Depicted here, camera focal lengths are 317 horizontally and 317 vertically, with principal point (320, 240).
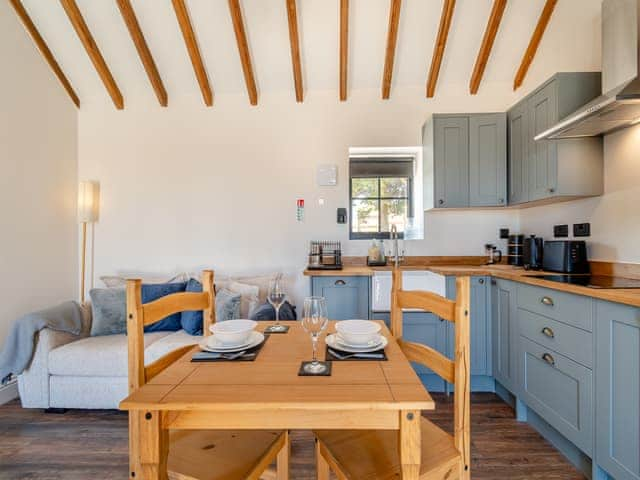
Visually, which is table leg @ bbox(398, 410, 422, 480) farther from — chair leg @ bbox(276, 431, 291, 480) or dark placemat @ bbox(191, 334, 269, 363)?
chair leg @ bbox(276, 431, 291, 480)

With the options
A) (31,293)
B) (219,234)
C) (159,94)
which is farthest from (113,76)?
(31,293)

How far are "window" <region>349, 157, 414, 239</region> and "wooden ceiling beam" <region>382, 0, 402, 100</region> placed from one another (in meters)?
0.69

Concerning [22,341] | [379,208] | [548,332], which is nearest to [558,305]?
[548,332]

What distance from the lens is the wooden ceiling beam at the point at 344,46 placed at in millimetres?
2484

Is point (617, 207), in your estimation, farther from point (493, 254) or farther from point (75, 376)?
point (75, 376)

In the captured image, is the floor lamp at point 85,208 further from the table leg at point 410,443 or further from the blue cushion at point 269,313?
the table leg at point 410,443

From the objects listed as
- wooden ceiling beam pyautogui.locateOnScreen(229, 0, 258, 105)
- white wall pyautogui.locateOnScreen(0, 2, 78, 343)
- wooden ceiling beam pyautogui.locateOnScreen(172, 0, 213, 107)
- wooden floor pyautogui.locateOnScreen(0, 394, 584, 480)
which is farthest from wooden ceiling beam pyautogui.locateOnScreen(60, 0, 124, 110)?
wooden floor pyautogui.locateOnScreen(0, 394, 584, 480)

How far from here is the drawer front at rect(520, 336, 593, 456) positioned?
5.18 ft

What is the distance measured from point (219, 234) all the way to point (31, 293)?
1645 millimetres

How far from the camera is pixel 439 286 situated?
8.64 ft

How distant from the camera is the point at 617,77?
171 centimetres

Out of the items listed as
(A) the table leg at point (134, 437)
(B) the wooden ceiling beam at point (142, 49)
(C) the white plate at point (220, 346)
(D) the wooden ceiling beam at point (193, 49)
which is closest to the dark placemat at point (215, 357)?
(C) the white plate at point (220, 346)

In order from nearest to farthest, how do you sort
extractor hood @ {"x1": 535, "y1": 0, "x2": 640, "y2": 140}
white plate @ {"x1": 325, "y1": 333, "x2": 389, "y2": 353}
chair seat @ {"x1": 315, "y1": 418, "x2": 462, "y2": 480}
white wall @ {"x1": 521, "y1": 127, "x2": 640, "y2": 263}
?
chair seat @ {"x1": 315, "y1": 418, "x2": 462, "y2": 480} < white plate @ {"x1": 325, "y1": 333, "x2": 389, "y2": 353} < extractor hood @ {"x1": 535, "y1": 0, "x2": 640, "y2": 140} < white wall @ {"x1": 521, "y1": 127, "x2": 640, "y2": 263}

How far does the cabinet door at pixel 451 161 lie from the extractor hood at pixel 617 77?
916 mm
